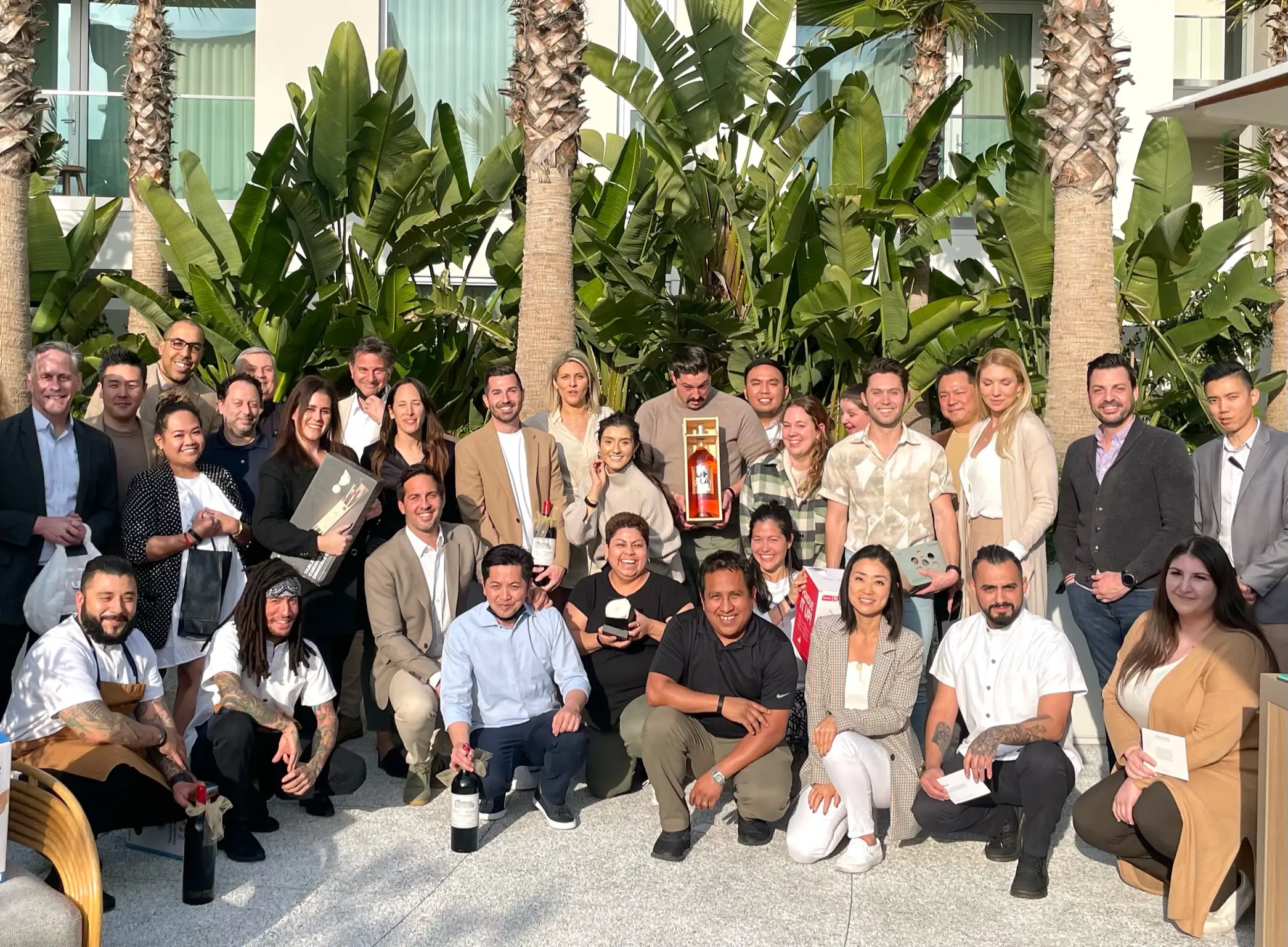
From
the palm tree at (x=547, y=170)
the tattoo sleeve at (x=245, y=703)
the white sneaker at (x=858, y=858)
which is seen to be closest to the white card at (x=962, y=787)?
the white sneaker at (x=858, y=858)

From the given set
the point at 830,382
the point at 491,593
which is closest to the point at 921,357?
the point at 830,382

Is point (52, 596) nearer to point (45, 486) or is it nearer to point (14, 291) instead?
point (45, 486)

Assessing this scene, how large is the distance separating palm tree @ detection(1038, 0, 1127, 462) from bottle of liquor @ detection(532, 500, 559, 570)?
3.78 m

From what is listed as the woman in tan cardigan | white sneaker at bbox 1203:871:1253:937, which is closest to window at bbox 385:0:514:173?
the woman in tan cardigan

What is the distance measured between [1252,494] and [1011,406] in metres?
1.22

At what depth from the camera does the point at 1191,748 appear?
5.08 m

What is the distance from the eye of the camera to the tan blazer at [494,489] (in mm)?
7121

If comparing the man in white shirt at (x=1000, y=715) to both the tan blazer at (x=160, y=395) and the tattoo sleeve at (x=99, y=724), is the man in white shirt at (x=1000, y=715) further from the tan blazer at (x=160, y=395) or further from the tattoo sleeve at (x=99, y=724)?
the tan blazer at (x=160, y=395)

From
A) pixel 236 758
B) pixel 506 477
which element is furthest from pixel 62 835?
pixel 506 477

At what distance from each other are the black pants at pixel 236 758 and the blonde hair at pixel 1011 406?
3799mm

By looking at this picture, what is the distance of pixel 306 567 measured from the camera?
21.3ft

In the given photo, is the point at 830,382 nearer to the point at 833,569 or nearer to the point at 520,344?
the point at 520,344

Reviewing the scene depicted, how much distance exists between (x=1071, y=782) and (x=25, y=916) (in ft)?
12.8

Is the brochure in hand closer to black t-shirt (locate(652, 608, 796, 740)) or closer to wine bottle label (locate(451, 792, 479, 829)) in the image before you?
wine bottle label (locate(451, 792, 479, 829))
